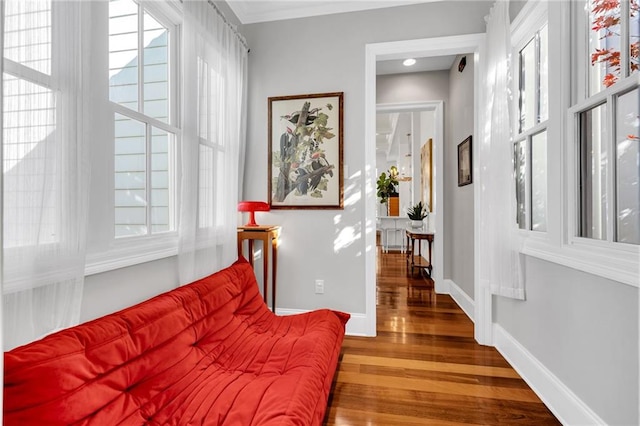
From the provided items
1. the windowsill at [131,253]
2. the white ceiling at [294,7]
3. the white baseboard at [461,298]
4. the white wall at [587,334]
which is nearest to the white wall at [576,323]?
the white wall at [587,334]

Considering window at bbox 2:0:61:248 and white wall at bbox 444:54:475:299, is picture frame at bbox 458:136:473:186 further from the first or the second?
window at bbox 2:0:61:248

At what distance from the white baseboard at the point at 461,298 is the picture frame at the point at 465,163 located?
1.14m

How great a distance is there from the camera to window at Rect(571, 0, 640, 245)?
1.34 meters

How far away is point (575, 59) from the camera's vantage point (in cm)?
167

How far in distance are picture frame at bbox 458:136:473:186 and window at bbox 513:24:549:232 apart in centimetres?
71

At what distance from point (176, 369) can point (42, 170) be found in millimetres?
957

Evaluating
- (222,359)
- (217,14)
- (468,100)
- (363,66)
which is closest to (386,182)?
(468,100)

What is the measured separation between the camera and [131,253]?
5.40 feet

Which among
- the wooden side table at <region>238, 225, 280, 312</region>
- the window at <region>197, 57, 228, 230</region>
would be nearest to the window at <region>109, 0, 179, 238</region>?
the window at <region>197, 57, 228, 230</region>

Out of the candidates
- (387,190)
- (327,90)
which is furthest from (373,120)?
(387,190)

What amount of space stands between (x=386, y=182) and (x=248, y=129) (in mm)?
6299

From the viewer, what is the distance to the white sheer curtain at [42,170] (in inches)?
41.4

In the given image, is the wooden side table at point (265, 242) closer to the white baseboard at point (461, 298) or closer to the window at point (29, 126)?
the window at point (29, 126)

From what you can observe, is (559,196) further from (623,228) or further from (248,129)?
(248,129)
